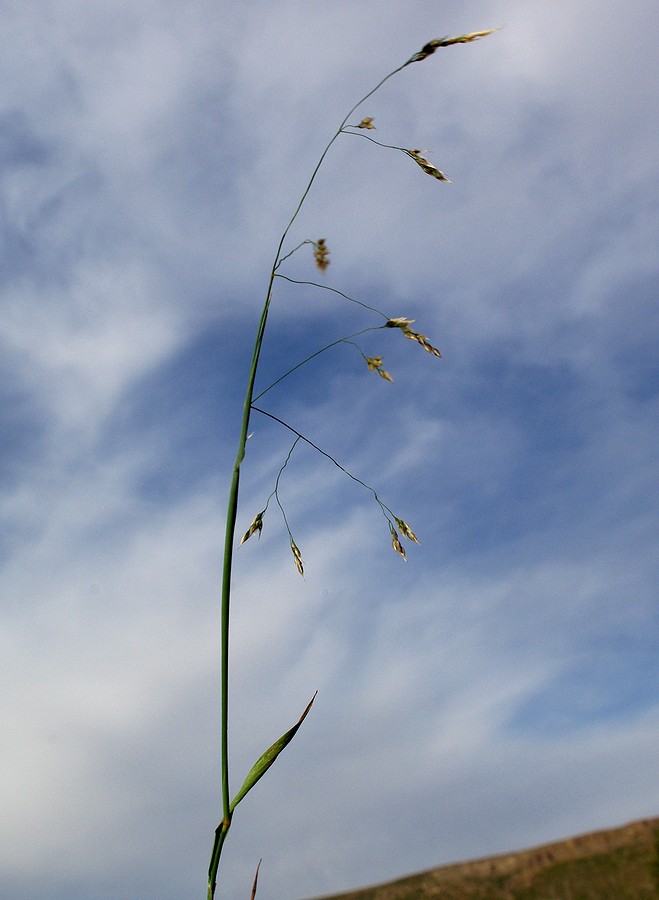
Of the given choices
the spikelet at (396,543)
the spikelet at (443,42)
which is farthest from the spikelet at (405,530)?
the spikelet at (443,42)

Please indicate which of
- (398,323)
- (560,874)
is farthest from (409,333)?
(560,874)

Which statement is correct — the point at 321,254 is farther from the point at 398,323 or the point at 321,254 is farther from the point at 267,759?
the point at 267,759

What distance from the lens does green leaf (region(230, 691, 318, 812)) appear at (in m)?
1.73

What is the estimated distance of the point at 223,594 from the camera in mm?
1637

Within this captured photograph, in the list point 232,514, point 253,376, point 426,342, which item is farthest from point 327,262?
point 232,514

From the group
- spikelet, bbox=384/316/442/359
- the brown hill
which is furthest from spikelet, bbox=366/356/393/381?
the brown hill

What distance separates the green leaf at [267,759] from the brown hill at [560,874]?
158 cm

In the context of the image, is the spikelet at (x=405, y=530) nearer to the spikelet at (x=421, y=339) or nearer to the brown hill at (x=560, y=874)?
the spikelet at (x=421, y=339)

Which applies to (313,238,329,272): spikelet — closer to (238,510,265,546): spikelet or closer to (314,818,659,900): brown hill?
(238,510,265,546): spikelet

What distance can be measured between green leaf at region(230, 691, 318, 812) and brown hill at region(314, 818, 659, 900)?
1.58m

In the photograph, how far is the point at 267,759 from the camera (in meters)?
1.78

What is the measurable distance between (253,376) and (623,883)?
2.27m

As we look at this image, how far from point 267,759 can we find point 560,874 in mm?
1660

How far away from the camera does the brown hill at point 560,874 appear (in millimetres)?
2719
